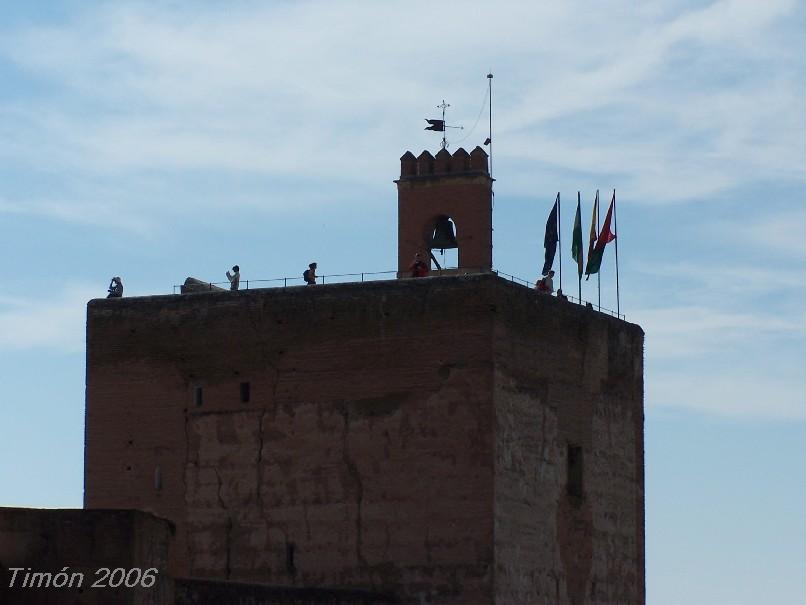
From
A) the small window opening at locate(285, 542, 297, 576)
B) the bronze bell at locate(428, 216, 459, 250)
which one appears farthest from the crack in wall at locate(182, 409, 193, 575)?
the bronze bell at locate(428, 216, 459, 250)

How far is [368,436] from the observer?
41.3m

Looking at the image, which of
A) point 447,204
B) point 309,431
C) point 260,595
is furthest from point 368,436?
point 447,204

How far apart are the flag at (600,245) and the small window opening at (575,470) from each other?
348cm

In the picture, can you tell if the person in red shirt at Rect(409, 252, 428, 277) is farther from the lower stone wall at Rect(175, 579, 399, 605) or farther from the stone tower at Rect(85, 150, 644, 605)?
the lower stone wall at Rect(175, 579, 399, 605)

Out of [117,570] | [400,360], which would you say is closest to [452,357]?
[400,360]

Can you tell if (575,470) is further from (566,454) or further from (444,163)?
(444,163)

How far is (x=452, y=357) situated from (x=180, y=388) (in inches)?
171

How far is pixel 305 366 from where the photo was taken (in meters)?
42.0

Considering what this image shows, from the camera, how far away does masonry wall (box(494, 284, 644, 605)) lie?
41219mm

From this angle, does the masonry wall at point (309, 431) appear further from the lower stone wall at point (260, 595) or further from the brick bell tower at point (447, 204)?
the brick bell tower at point (447, 204)

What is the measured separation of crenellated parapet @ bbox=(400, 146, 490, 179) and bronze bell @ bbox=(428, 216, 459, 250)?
739 millimetres

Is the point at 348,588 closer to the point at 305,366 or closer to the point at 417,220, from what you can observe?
the point at 305,366

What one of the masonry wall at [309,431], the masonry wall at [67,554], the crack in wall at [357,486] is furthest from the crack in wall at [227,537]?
the masonry wall at [67,554]

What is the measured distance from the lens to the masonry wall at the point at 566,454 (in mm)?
41219
